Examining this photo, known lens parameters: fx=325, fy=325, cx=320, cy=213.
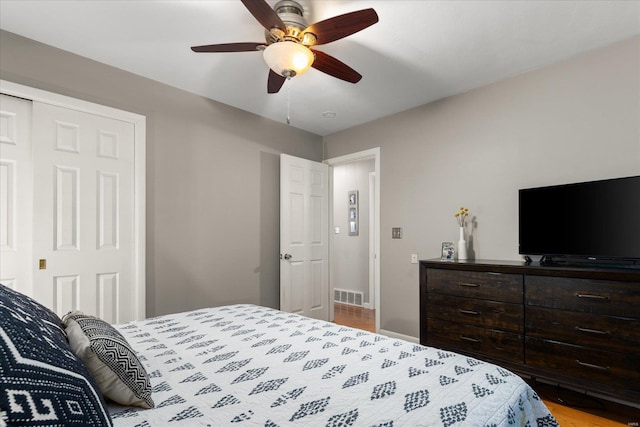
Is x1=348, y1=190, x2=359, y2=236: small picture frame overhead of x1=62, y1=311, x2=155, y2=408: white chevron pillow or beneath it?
overhead

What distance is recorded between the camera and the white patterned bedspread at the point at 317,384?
38.6 inches

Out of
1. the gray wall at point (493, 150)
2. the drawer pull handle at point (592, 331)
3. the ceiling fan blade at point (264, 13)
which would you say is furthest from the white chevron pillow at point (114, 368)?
the gray wall at point (493, 150)

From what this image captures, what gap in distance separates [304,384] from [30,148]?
2.58 meters

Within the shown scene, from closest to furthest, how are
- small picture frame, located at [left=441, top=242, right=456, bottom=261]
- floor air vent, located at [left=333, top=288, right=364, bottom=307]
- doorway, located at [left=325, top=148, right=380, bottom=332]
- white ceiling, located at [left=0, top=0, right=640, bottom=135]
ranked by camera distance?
white ceiling, located at [left=0, top=0, right=640, bottom=135], small picture frame, located at [left=441, top=242, right=456, bottom=261], doorway, located at [left=325, top=148, right=380, bottom=332], floor air vent, located at [left=333, top=288, right=364, bottom=307]

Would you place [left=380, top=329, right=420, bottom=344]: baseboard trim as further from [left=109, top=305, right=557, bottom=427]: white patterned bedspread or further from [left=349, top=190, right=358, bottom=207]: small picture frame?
[left=349, top=190, right=358, bottom=207]: small picture frame

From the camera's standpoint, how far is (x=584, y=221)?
7.59ft

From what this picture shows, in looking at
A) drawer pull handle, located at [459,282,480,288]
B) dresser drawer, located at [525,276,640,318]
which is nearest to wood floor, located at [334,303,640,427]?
dresser drawer, located at [525,276,640,318]

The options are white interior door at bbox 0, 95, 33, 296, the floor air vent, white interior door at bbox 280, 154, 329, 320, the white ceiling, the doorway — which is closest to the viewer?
the white ceiling

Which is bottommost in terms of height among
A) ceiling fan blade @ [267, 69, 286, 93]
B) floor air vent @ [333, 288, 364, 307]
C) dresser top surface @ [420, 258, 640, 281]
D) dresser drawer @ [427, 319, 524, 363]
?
floor air vent @ [333, 288, 364, 307]

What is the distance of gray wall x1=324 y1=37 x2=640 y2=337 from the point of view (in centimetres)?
236

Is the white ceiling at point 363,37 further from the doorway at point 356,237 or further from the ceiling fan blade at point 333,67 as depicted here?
the doorway at point 356,237

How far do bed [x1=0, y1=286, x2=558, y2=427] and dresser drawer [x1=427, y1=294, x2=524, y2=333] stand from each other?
120 cm

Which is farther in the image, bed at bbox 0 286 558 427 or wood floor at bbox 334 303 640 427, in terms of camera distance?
wood floor at bbox 334 303 640 427

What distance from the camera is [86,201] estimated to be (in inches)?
100
